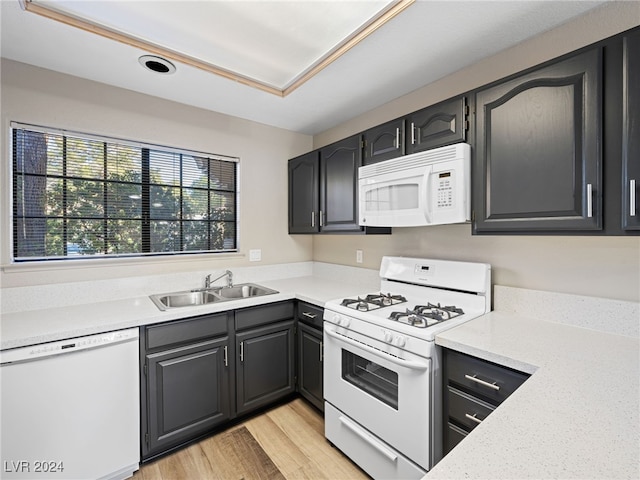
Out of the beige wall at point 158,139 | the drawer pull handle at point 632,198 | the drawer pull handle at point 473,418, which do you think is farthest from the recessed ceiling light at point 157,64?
the drawer pull handle at point 473,418

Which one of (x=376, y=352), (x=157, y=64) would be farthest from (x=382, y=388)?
(x=157, y=64)

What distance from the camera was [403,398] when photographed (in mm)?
1520

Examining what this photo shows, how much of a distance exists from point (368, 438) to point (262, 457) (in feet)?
2.27

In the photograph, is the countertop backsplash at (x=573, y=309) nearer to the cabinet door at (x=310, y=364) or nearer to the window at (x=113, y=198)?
the cabinet door at (x=310, y=364)

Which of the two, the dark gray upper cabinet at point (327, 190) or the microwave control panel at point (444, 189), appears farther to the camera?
the dark gray upper cabinet at point (327, 190)

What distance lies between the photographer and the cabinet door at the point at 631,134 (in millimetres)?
1121

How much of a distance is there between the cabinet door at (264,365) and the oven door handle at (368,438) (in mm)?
638

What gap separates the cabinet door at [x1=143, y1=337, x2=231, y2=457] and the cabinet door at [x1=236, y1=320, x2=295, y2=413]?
111mm

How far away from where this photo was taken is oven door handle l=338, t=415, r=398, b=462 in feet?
5.17

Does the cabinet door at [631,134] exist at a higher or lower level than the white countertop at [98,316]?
higher

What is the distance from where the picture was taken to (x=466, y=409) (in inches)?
54.0

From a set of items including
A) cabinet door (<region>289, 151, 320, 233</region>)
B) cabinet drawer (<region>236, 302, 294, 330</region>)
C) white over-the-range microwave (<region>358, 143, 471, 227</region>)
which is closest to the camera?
white over-the-range microwave (<region>358, 143, 471, 227</region>)

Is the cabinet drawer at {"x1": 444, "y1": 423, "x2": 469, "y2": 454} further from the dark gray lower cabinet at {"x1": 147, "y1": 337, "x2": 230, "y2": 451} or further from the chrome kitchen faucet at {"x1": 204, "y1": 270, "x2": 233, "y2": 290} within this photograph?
the chrome kitchen faucet at {"x1": 204, "y1": 270, "x2": 233, "y2": 290}

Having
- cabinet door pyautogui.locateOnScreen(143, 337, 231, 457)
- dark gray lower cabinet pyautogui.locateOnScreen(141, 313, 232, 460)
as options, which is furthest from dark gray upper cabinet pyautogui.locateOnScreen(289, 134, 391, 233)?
cabinet door pyautogui.locateOnScreen(143, 337, 231, 457)
